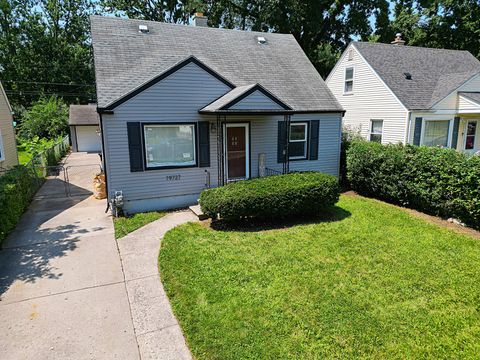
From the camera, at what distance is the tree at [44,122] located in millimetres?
30656

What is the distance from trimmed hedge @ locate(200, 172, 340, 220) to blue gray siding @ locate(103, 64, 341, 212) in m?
1.98

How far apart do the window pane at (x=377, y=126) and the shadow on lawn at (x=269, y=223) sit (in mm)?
8610

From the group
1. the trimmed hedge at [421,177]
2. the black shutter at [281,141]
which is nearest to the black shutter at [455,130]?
the trimmed hedge at [421,177]

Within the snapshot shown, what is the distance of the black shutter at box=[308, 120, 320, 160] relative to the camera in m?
11.7

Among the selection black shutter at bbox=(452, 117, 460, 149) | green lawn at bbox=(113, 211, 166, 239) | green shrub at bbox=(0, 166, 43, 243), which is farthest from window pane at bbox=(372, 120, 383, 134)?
green shrub at bbox=(0, 166, 43, 243)

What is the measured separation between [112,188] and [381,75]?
13.2 metres

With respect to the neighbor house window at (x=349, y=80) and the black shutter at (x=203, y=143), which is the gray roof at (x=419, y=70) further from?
the black shutter at (x=203, y=143)

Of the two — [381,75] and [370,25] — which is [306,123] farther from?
[370,25]

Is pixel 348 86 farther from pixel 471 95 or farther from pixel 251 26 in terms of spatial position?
pixel 251 26

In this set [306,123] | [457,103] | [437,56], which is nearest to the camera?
[306,123]

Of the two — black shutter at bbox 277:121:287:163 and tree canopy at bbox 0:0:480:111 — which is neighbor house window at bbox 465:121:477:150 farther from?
tree canopy at bbox 0:0:480:111

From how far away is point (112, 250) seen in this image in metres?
6.99

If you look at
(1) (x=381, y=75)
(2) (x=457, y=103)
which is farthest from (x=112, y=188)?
(2) (x=457, y=103)

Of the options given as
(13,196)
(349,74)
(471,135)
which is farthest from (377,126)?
(13,196)
